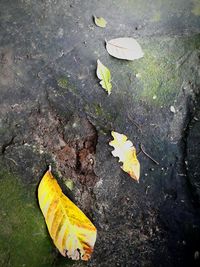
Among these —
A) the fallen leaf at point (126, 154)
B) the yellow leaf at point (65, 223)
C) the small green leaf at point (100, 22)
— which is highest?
the small green leaf at point (100, 22)

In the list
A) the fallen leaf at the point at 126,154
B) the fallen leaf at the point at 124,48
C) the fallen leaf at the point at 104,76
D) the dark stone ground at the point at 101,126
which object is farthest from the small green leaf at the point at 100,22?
the fallen leaf at the point at 126,154

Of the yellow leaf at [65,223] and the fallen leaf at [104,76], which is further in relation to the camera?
the fallen leaf at [104,76]

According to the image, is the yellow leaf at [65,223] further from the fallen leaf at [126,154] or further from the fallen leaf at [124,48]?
the fallen leaf at [124,48]

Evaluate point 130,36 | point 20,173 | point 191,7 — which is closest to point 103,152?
point 20,173

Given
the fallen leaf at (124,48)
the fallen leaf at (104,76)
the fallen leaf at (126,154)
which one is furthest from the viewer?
the fallen leaf at (124,48)

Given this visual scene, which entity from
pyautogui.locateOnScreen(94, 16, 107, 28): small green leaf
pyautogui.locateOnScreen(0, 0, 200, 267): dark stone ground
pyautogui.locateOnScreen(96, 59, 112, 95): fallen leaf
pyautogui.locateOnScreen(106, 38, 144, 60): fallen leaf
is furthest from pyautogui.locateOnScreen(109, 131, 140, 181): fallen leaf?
pyautogui.locateOnScreen(94, 16, 107, 28): small green leaf

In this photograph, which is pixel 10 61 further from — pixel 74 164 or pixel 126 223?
pixel 126 223

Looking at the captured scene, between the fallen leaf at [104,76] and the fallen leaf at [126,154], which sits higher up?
the fallen leaf at [104,76]
